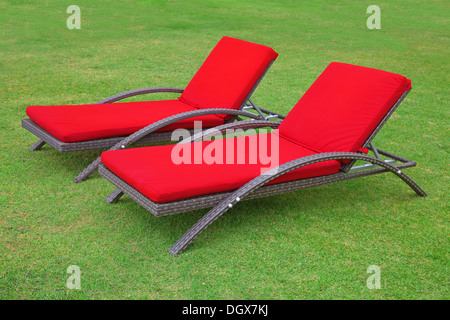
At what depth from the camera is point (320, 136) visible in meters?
4.21

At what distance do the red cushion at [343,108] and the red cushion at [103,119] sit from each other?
33.8 inches

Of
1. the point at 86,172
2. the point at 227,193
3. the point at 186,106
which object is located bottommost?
the point at 86,172

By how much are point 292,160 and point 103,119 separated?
5.66ft

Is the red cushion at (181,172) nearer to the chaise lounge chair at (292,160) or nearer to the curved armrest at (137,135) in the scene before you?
the chaise lounge chair at (292,160)

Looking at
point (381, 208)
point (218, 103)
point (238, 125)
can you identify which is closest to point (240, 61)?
point (218, 103)

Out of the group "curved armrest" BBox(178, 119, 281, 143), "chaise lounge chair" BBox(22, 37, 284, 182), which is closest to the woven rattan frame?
"chaise lounge chair" BBox(22, 37, 284, 182)

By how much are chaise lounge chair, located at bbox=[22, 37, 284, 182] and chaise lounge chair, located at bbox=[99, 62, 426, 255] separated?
310mm

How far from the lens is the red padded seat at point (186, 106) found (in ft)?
14.5

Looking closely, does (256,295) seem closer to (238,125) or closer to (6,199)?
(238,125)

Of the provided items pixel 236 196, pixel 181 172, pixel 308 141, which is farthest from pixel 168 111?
pixel 236 196

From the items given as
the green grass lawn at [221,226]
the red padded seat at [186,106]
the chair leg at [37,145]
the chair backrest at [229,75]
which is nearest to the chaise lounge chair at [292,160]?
the green grass lawn at [221,226]

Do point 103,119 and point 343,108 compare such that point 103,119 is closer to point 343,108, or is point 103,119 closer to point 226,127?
point 226,127

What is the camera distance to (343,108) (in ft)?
14.0

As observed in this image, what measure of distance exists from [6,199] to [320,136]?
7.73 ft
